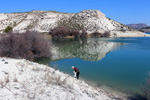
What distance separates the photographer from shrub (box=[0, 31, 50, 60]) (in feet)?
59.4

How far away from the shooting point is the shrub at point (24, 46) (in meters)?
18.1

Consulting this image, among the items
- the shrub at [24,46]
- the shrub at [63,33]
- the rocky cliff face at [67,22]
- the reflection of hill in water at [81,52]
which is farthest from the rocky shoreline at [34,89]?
the rocky cliff face at [67,22]

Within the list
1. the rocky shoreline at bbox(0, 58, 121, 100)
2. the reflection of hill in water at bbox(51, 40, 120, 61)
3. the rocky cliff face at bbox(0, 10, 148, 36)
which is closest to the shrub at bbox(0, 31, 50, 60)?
the reflection of hill in water at bbox(51, 40, 120, 61)

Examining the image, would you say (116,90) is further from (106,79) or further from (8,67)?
(8,67)

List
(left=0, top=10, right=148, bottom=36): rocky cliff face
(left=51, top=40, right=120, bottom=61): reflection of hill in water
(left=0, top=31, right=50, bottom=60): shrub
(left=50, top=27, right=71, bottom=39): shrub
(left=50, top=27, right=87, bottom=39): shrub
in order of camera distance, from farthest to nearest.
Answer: (left=0, top=10, right=148, bottom=36): rocky cliff face, (left=50, top=27, right=87, bottom=39): shrub, (left=50, top=27, right=71, bottom=39): shrub, (left=51, top=40, right=120, bottom=61): reflection of hill in water, (left=0, top=31, right=50, bottom=60): shrub

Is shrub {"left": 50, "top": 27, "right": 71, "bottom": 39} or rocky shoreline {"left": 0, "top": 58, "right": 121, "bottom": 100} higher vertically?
shrub {"left": 50, "top": 27, "right": 71, "bottom": 39}

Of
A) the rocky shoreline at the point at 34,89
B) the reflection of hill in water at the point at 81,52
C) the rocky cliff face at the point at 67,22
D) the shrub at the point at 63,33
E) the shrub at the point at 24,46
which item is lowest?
the reflection of hill in water at the point at 81,52

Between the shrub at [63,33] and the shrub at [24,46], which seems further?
the shrub at [63,33]

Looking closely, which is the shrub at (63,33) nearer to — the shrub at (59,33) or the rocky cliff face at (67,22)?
the shrub at (59,33)

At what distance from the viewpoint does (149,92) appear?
8875 millimetres

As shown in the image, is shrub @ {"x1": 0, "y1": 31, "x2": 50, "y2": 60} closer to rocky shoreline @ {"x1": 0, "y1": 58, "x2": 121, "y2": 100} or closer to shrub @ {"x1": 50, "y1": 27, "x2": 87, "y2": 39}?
rocky shoreline @ {"x1": 0, "y1": 58, "x2": 121, "y2": 100}

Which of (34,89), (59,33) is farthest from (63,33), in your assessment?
(34,89)

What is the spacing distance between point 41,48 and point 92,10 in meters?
96.1

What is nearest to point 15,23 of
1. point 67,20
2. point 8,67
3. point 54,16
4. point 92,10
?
point 54,16
